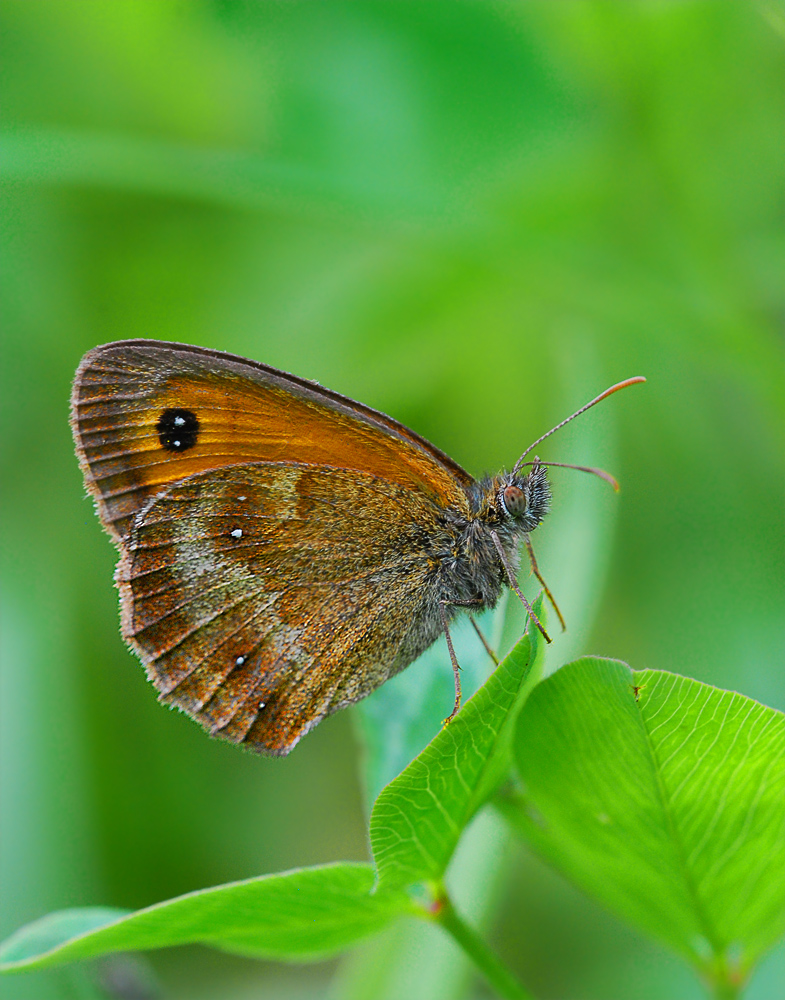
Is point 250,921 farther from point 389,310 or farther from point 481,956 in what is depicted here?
point 389,310

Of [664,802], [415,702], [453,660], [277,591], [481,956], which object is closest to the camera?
[664,802]

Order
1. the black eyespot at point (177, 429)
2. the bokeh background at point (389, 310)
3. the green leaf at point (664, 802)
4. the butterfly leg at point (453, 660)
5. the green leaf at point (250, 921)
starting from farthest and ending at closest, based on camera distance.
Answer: the bokeh background at point (389, 310) < the black eyespot at point (177, 429) < the butterfly leg at point (453, 660) < the green leaf at point (250, 921) < the green leaf at point (664, 802)

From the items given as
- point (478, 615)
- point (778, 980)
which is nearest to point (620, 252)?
point (478, 615)

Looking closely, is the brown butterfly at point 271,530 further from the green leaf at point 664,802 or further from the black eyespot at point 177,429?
the green leaf at point 664,802

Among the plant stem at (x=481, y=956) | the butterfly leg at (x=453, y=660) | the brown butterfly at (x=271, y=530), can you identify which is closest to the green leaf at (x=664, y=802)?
the plant stem at (x=481, y=956)

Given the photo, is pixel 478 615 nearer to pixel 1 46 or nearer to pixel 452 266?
pixel 452 266

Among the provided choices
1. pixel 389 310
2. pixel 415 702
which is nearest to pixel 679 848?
pixel 415 702
